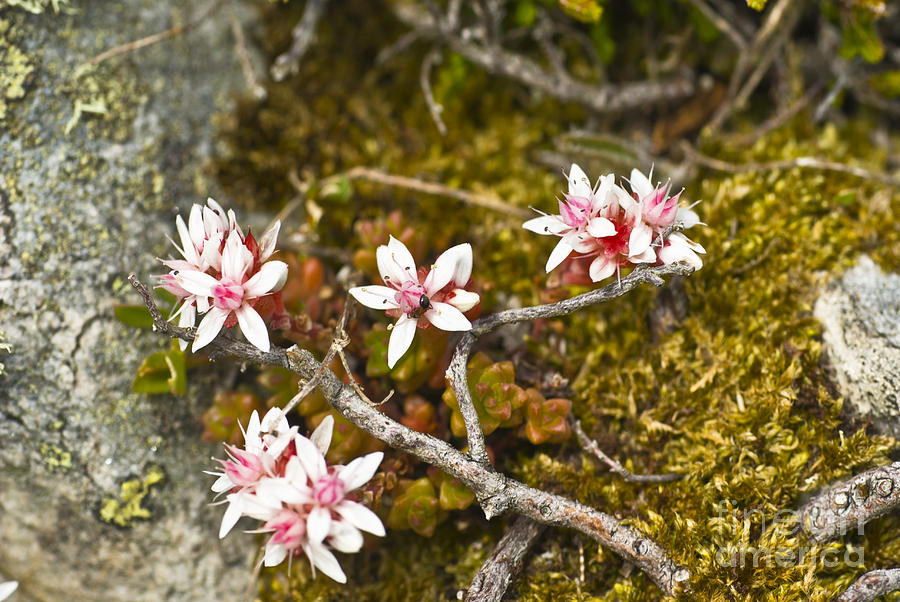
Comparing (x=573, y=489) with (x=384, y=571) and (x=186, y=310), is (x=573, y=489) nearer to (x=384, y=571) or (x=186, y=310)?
(x=384, y=571)

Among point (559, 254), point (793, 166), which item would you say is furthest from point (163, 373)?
point (793, 166)

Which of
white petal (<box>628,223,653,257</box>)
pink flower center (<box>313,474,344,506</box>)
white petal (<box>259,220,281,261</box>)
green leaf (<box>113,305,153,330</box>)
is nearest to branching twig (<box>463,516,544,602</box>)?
pink flower center (<box>313,474,344,506</box>)

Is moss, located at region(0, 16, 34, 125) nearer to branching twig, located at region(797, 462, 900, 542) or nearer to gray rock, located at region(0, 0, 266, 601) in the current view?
gray rock, located at region(0, 0, 266, 601)

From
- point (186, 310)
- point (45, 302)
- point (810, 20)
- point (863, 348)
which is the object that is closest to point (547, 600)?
point (863, 348)

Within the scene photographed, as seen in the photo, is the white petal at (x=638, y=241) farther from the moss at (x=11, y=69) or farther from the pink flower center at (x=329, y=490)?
the moss at (x=11, y=69)

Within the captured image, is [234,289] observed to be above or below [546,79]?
below

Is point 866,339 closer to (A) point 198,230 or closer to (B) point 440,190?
(B) point 440,190
